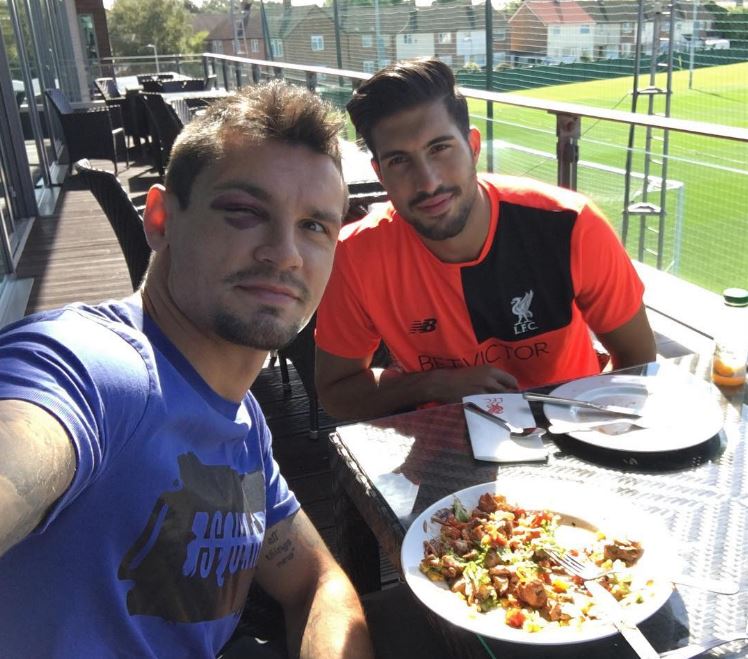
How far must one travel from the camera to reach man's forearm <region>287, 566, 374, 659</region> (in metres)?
1.19

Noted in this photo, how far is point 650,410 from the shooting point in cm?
140

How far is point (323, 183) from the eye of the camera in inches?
47.3

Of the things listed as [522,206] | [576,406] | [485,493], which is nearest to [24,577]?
[485,493]

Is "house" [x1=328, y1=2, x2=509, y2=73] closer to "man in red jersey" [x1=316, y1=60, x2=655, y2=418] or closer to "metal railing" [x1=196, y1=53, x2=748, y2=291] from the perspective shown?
"metal railing" [x1=196, y1=53, x2=748, y2=291]

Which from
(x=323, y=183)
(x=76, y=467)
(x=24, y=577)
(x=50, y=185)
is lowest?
(x=50, y=185)

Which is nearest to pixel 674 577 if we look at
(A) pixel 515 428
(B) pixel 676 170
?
(A) pixel 515 428

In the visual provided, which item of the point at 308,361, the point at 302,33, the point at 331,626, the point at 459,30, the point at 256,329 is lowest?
the point at 308,361

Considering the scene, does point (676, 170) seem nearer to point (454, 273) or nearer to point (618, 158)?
point (618, 158)

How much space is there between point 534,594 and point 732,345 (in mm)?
852

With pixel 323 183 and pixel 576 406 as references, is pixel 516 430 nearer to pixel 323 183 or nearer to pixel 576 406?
pixel 576 406

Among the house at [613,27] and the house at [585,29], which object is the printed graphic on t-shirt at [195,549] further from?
the house at [613,27]

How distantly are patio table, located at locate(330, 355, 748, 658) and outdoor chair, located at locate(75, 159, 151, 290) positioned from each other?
168 centimetres

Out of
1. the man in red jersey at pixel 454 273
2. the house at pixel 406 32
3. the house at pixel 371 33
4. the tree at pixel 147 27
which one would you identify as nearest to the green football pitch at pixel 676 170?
the man in red jersey at pixel 454 273

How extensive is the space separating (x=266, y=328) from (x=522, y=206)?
104cm
